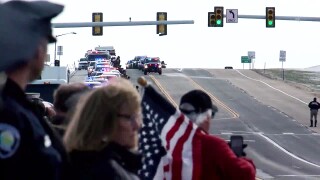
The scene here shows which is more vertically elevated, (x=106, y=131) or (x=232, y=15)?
(x=232, y=15)

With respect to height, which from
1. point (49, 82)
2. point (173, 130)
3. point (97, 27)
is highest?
point (97, 27)

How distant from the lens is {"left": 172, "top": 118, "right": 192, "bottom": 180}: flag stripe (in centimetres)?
657

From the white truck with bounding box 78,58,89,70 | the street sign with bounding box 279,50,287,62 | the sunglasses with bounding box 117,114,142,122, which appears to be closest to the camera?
the sunglasses with bounding box 117,114,142,122

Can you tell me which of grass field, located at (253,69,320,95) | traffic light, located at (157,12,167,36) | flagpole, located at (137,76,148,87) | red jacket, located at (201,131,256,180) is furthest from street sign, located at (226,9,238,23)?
flagpole, located at (137,76,148,87)

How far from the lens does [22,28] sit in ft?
11.8

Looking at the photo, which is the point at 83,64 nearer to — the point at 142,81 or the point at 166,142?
the point at 166,142

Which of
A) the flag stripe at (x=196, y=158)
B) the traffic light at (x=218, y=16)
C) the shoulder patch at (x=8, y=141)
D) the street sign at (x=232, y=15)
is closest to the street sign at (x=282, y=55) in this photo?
the street sign at (x=232, y=15)

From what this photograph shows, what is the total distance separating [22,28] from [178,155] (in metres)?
3.16

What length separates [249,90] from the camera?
72.2 metres

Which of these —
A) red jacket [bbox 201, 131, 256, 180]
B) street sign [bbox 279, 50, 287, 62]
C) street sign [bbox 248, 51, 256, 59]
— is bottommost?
street sign [bbox 248, 51, 256, 59]

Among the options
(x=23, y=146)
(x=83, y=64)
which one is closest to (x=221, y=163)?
(x=23, y=146)

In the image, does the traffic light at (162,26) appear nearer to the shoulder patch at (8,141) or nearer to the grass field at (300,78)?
the grass field at (300,78)

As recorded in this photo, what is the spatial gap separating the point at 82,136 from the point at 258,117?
2037 inches

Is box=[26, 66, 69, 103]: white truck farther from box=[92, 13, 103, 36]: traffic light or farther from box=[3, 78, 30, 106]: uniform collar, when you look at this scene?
box=[3, 78, 30, 106]: uniform collar
